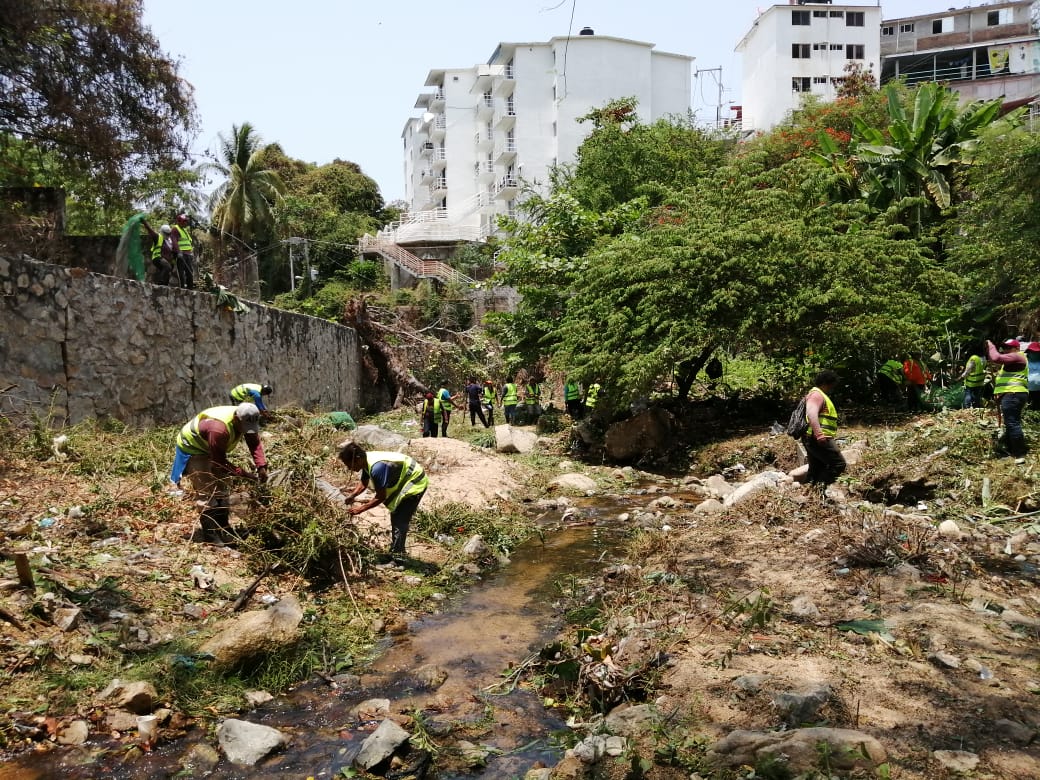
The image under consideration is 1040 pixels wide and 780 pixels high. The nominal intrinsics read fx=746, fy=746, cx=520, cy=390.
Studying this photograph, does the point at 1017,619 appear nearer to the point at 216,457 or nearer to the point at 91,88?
the point at 216,457

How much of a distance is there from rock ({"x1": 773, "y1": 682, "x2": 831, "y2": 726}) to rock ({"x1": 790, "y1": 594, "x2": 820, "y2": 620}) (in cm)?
128

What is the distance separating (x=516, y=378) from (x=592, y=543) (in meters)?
15.8

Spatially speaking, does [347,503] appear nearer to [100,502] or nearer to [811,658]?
[100,502]

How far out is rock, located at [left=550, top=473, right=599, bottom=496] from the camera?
11.9 meters

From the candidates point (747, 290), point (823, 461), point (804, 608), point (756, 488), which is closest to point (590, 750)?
point (804, 608)

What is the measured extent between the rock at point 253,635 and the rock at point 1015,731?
3953 millimetres

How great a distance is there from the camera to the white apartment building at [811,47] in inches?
1670

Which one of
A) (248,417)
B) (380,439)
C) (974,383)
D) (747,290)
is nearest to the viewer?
(248,417)

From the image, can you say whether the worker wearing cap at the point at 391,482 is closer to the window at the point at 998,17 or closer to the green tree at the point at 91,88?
the green tree at the point at 91,88

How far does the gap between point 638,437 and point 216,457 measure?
938 centimetres

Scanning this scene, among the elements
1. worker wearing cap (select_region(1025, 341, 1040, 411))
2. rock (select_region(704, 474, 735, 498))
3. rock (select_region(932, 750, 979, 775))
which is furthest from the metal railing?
rock (select_region(932, 750, 979, 775))

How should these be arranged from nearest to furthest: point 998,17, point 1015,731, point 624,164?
point 1015,731
point 624,164
point 998,17

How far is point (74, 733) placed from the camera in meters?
3.84

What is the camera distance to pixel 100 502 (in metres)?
6.49
